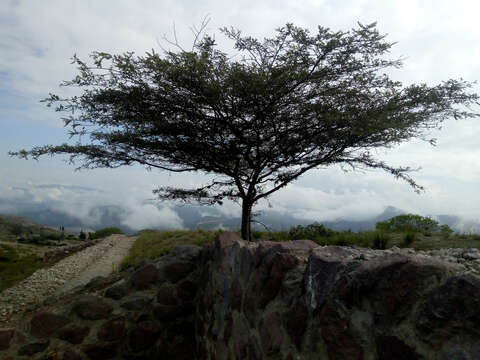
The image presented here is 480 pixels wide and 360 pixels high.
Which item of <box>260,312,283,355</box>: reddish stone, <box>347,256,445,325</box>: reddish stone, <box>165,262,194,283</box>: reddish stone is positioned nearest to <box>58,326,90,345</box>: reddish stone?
<box>165,262,194,283</box>: reddish stone

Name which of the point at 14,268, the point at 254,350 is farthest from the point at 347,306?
the point at 14,268

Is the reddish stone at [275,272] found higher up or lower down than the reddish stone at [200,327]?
higher up

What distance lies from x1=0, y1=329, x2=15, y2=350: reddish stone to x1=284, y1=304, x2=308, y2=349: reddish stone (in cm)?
419

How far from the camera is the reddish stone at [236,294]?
3.57 meters

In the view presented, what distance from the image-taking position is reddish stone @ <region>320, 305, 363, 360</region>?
1913 mm

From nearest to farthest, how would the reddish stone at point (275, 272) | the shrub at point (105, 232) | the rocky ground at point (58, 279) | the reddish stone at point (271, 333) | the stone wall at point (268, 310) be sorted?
the stone wall at point (268, 310) → the reddish stone at point (271, 333) → the reddish stone at point (275, 272) → the rocky ground at point (58, 279) → the shrub at point (105, 232)

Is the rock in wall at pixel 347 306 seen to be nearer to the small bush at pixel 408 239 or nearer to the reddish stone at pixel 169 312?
the reddish stone at pixel 169 312

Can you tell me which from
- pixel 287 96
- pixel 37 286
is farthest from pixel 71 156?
pixel 287 96

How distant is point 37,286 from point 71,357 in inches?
253

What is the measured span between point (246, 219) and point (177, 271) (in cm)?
358

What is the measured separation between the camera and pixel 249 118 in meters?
7.96

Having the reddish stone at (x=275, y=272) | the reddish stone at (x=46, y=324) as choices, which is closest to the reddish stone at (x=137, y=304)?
the reddish stone at (x=46, y=324)

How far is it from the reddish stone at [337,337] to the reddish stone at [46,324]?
4.23 meters

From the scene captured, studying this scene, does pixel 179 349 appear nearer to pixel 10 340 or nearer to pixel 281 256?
pixel 10 340
